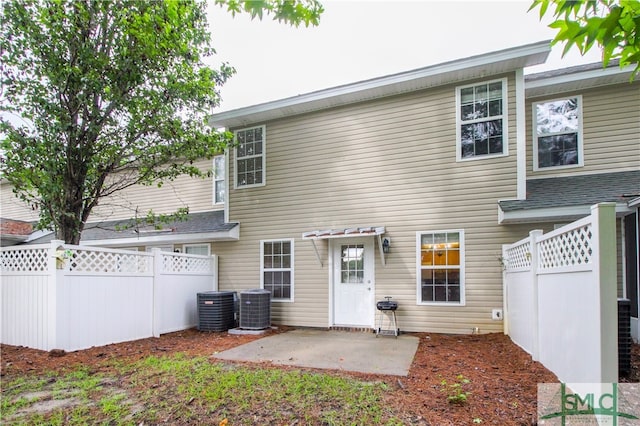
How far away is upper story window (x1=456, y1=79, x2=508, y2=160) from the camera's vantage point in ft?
23.0

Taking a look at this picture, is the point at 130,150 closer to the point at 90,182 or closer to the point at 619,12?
the point at 90,182

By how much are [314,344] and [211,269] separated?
397cm

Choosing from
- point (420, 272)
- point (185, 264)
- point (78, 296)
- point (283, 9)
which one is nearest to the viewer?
point (283, 9)

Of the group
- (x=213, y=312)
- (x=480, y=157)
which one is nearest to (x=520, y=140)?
(x=480, y=157)

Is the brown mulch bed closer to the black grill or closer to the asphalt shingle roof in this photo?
the black grill

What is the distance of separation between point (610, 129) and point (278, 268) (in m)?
7.32

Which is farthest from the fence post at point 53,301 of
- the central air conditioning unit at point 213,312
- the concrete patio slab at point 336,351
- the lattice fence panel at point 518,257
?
the lattice fence panel at point 518,257

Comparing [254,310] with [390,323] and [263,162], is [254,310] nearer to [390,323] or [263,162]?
[390,323]

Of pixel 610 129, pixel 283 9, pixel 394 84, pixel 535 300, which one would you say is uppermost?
pixel 394 84

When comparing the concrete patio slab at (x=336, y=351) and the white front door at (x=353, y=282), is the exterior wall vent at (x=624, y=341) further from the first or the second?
the white front door at (x=353, y=282)

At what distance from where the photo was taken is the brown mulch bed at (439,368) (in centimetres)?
324

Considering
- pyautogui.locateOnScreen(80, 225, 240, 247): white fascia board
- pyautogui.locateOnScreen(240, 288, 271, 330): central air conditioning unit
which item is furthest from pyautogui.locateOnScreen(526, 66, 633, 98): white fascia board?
pyautogui.locateOnScreen(80, 225, 240, 247): white fascia board

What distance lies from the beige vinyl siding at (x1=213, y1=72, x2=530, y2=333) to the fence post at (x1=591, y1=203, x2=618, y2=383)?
13.4ft

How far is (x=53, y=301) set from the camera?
573 centimetres
